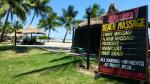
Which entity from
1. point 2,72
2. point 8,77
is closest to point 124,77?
point 8,77

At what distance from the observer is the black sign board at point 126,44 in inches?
Result: 418

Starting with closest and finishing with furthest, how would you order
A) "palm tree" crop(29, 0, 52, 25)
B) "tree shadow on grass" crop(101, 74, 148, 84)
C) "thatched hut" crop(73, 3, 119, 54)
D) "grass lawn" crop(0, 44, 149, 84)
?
"tree shadow on grass" crop(101, 74, 148, 84) < "grass lawn" crop(0, 44, 149, 84) < "thatched hut" crop(73, 3, 119, 54) < "palm tree" crop(29, 0, 52, 25)

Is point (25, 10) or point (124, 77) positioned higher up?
point (25, 10)

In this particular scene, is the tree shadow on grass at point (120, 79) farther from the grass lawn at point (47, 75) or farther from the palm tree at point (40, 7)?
the palm tree at point (40, 7)

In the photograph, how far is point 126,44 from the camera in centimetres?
1149

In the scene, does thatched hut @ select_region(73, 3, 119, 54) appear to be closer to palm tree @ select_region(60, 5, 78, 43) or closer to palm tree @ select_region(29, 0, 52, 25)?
palm tree @ select_region(29, 0, 52, 25)

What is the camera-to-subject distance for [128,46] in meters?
11.3

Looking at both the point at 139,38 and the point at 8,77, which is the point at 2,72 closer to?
the point at 8,77

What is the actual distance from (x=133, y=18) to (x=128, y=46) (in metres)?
0.98

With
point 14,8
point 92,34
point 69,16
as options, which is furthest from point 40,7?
point 92,34

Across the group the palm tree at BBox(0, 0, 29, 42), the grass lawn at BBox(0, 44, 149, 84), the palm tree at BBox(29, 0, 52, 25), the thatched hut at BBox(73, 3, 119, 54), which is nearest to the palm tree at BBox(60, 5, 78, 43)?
the palm tree at BBox(29, 0, 52, 25)

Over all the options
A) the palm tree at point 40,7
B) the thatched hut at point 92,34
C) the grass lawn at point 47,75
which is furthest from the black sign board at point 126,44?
the palm tree at point 40,7

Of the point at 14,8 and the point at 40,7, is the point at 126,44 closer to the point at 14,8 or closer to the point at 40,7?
the point at 14,8

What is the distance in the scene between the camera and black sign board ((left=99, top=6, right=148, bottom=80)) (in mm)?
10617
